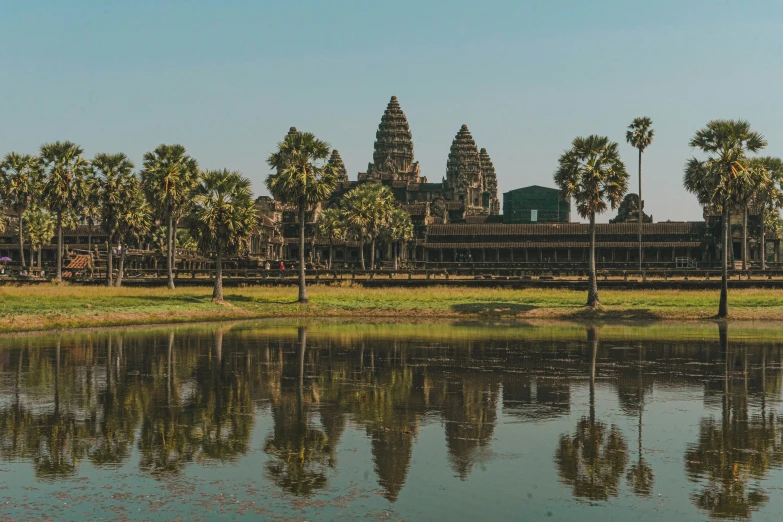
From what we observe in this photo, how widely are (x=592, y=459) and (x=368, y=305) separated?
3914 centimetres

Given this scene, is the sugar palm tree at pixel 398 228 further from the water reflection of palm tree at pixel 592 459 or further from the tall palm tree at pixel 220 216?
the water reflection of palm tree at pixel 592 459

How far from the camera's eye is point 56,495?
527 inches

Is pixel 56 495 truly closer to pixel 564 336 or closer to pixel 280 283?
pixel 564 336

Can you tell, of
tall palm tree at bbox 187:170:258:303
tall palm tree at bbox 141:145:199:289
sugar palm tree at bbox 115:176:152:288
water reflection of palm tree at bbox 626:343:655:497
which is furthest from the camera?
sugar palm tree at bbox 115:176:152:288

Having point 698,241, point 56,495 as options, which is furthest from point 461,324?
point 698,241

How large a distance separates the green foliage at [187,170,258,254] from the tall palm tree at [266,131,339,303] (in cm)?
209

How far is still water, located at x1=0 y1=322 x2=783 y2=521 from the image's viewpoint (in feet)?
43.5

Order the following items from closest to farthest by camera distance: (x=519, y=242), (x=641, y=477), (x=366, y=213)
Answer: (x=641, y=477)
(x=366, y=213)
(x=519, y=242)

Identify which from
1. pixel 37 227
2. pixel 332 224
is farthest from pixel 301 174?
pixel 37 227

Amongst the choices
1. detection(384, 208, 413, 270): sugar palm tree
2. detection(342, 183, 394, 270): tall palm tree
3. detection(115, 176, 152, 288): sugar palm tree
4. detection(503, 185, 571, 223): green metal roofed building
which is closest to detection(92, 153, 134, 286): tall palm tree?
detection(115, 176, 152, 288): sugar palm tree

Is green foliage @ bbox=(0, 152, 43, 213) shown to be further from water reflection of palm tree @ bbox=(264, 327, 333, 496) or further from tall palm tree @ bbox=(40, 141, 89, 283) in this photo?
water reflection of palm tree @ bbox=(264, 327, 333, 496)

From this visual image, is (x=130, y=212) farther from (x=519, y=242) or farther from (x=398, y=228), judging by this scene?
(x=519, y=242)

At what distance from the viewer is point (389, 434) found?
1791cm

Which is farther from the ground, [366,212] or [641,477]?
[366,212]
